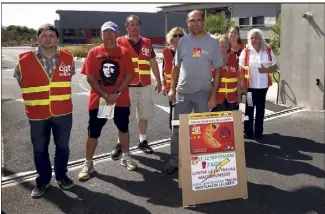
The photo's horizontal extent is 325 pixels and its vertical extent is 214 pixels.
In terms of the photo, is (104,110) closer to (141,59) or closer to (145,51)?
(141,59)

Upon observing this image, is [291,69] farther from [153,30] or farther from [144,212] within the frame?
[153,30]

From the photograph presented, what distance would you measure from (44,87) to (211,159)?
1886mm

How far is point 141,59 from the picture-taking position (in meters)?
4.89

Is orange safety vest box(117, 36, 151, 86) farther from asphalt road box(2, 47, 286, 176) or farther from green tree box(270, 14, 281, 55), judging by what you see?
green tree box(270, 14, 281, 55)

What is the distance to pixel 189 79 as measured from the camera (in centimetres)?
409

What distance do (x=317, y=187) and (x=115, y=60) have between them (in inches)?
110

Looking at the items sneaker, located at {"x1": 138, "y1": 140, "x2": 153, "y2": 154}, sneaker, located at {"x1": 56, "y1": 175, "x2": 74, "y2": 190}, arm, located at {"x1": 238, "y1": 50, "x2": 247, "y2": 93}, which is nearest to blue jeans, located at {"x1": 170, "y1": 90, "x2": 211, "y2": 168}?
sneaker, located at {"x1": 138, "y1": 140, "x2": 153, "y2": 154}

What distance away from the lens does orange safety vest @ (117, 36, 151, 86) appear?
15.9 feet

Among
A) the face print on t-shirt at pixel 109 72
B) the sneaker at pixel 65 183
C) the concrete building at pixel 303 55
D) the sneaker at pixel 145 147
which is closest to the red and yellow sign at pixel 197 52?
the face print on t-shirt at pixel 109 72

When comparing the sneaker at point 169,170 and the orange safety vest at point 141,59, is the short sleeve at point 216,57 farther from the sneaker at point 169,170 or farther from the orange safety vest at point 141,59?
the sneaker at point 169,170

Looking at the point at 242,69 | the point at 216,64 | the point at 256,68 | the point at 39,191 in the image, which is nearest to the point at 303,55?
the point at 256,68

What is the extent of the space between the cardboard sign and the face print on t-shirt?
44.0 inches

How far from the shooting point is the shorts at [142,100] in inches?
198

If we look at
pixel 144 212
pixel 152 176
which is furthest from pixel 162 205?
pixel 152 176
